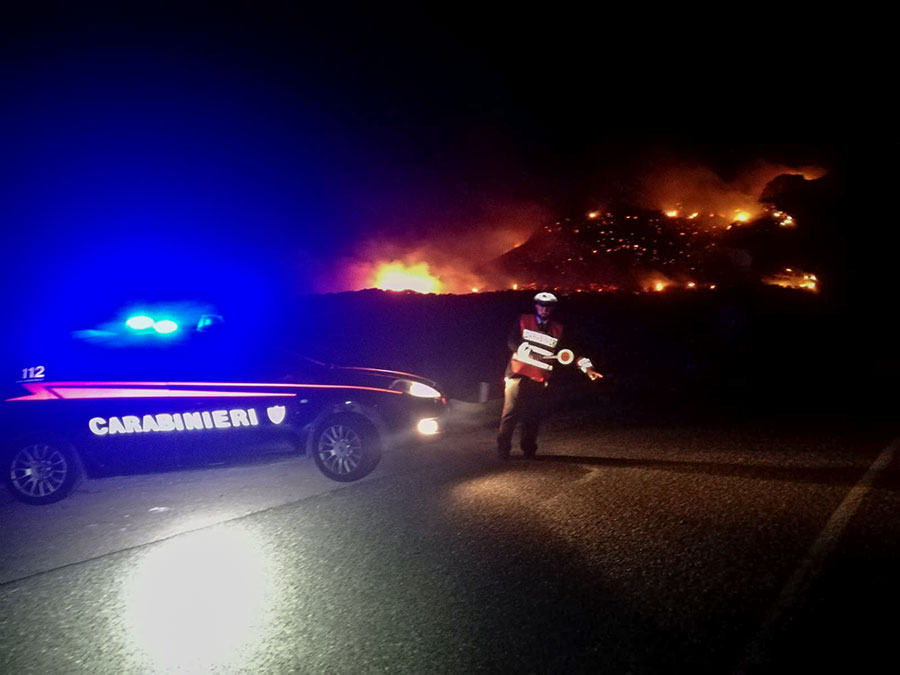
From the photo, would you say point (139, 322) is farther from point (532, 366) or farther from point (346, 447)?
point (532, 366)

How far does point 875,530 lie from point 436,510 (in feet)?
10.6

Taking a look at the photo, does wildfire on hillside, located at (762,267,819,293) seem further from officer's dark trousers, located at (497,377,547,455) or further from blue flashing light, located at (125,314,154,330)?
blue flashing light, located at (125,314,154,330)

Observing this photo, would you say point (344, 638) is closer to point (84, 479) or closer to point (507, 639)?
point (507, 639)

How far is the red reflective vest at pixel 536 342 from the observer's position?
6.43m

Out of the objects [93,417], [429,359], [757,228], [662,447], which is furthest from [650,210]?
[93,417]

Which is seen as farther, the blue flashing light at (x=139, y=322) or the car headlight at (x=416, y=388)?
the car headlight at (x=416, y=388)

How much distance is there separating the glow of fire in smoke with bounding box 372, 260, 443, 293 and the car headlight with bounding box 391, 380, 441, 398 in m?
32.6

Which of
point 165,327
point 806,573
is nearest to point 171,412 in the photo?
point 165,327

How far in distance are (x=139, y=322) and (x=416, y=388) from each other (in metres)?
3.11

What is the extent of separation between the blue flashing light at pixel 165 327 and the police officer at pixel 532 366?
372cm

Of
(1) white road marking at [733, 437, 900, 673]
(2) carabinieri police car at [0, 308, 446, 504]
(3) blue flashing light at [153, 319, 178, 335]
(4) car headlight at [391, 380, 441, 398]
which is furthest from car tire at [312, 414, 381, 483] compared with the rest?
(1) white road marking at [733, 437, 900, 673]

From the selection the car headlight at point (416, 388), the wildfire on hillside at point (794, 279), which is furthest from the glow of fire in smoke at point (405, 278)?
the car headlight at point (416, 388)

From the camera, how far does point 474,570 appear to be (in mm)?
3727

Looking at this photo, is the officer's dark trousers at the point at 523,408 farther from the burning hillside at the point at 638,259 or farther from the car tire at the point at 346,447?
the burning hillside at the point at 638,259
